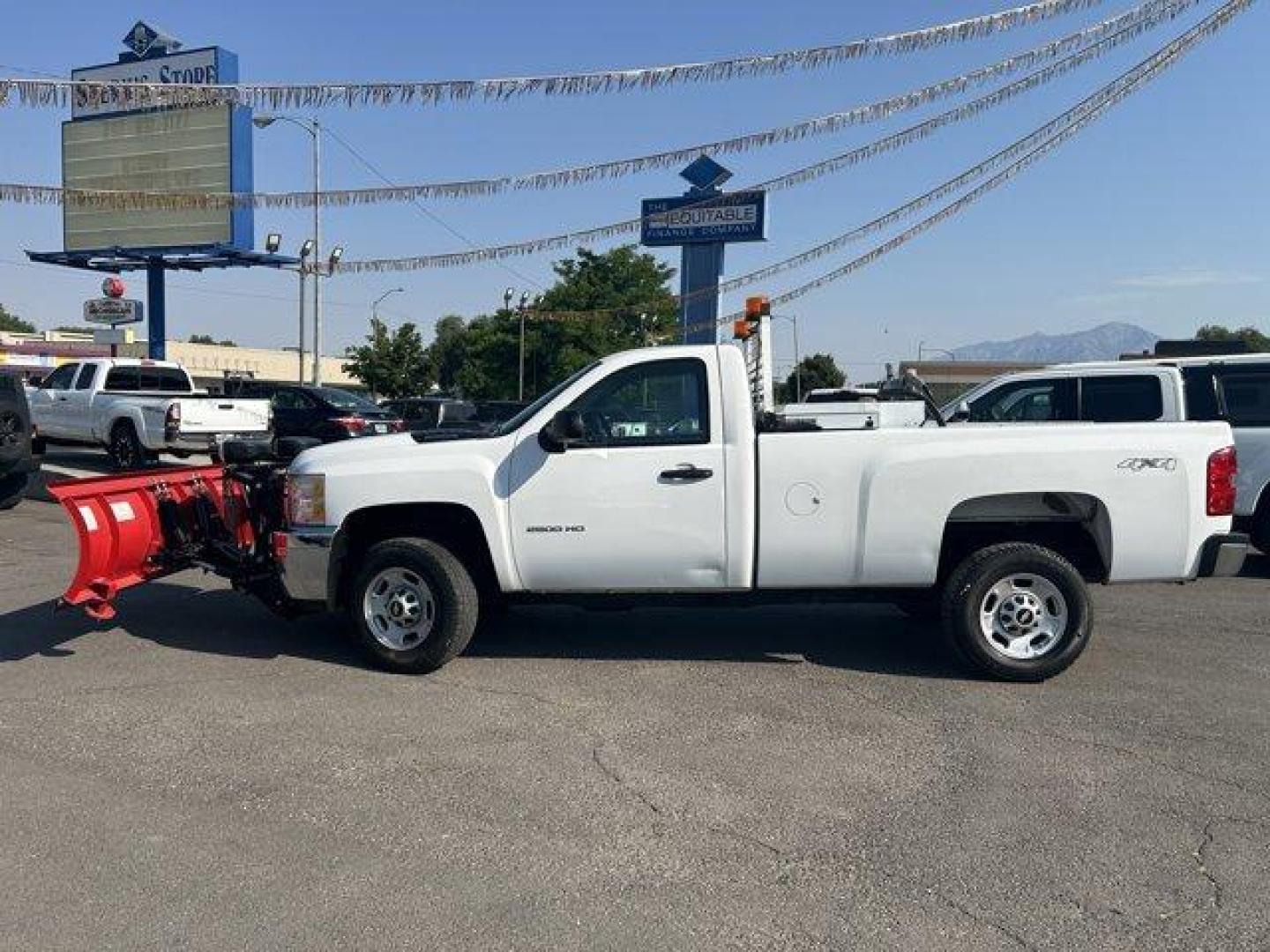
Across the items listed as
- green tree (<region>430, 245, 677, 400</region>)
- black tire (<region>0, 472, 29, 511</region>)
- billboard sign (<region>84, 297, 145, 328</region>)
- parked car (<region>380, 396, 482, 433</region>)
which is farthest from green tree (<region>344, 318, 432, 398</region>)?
black tire (<region>0, 472, 29, 511</region>)

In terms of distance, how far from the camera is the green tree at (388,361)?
48281 mm

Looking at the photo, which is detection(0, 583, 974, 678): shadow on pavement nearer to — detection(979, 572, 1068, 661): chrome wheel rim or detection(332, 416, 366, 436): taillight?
detection(979, 572, 1068, 661): chrome wheel rim

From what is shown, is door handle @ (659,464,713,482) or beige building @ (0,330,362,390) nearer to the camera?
door handle @ (659,464,713,482)

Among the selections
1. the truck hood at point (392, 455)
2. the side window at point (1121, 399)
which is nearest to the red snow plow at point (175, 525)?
the truck hood at point (392, 455)

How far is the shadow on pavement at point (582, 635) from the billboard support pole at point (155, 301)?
2205 centimetres

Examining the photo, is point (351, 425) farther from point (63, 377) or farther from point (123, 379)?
point (63, 377)

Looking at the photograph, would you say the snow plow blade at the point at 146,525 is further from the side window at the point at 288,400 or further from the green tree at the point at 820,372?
the green tree at the point at 820,372

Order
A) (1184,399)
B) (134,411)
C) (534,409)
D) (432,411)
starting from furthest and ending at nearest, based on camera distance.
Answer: (432,411), (134,411), (1184,399), (534,409)

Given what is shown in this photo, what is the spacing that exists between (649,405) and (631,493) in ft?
1.79

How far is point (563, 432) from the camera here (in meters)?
5.93

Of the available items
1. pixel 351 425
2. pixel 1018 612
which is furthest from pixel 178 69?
pixel 1018 612

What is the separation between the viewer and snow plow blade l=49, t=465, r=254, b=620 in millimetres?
6352

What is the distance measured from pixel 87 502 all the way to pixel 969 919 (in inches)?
218

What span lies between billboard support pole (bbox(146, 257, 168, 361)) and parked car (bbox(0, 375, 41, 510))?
1693 centimetres
